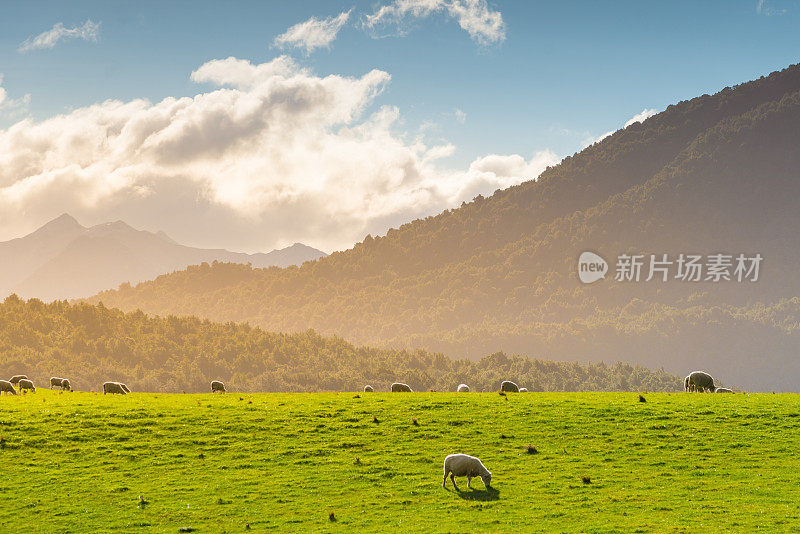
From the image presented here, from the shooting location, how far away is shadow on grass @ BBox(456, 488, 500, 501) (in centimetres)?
2642

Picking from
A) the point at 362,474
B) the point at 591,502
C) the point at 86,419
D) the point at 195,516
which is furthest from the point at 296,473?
the point at 86,419

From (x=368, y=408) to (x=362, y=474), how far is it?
10669 millimetres

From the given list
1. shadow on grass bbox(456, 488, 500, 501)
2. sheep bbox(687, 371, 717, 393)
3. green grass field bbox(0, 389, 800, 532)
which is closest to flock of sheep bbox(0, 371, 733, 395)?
sheep bbox(687, 371, 717, 393)

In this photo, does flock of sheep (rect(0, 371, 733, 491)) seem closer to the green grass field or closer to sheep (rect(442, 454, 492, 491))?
sheep (rect(442, 454, 492, 491))

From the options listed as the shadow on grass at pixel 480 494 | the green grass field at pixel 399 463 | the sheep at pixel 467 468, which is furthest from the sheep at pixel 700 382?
the shadow on grass at pixel 480 494

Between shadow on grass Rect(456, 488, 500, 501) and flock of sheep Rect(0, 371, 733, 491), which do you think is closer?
shadow on grass Rect(456, 488, 500, 501)

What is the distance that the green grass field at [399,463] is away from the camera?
24.9 metres

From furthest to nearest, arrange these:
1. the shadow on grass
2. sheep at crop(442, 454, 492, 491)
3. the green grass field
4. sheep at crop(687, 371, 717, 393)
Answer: sheep at crop(687, 371, 717, 393)
sheep at crop(442, 454, 492, 491)
the shadow on grass
the green grass field

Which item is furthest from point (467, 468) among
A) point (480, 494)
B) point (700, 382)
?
point (700, 382)

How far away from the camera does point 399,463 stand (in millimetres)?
31453

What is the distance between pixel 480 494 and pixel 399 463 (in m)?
5.52

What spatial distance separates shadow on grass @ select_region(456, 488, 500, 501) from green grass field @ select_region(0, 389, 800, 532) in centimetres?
11

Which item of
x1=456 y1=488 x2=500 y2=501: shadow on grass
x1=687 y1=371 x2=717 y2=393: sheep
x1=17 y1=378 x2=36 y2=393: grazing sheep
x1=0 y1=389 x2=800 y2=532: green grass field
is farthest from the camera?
x1=17 y1=378 x2=36 y2=393: grazing sheep

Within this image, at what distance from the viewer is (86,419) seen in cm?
3947
